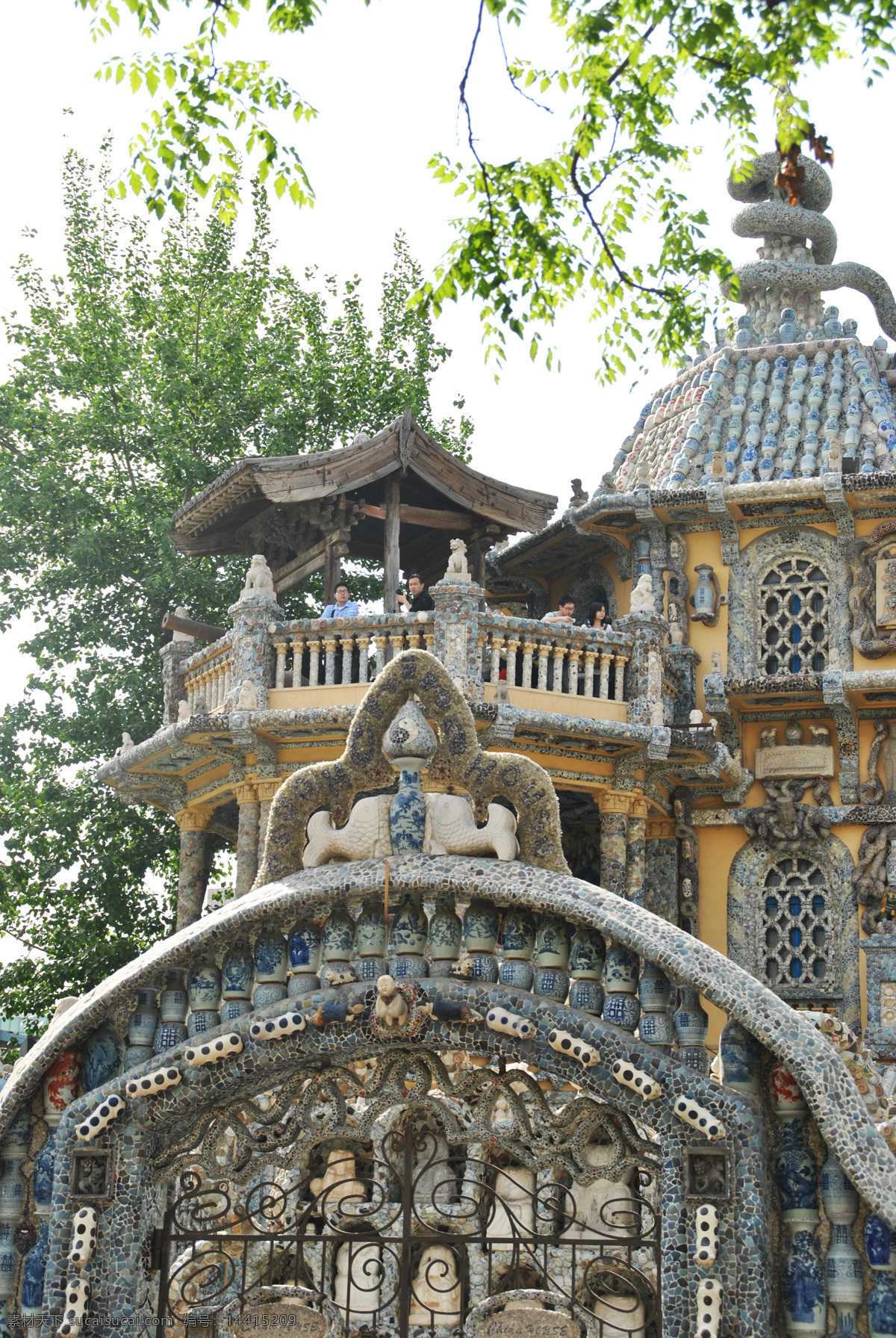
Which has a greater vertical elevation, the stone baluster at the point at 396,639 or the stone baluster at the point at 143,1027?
the stone baluster at the point at 396,639

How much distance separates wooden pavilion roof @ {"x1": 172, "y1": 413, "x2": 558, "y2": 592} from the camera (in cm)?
1586

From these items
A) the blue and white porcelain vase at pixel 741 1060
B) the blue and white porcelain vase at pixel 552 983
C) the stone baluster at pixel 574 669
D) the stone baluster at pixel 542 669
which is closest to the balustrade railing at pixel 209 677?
the stone baluster at pixel 542 669

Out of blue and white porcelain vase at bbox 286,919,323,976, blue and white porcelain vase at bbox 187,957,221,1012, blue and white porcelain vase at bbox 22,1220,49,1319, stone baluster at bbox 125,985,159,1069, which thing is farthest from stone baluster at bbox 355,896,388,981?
blue and white porcelain vase at bbox 22,1220,49,1319

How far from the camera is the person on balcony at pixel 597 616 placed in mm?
16891

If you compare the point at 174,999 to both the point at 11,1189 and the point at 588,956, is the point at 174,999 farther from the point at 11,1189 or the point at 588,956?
the point at 588,956

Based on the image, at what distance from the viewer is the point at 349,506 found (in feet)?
53.7

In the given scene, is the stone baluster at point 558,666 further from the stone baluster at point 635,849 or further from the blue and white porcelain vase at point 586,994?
the blue and white porcelain vase at point 586,994

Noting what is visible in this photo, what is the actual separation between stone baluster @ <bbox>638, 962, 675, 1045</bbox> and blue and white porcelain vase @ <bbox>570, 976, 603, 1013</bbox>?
0.47 ft

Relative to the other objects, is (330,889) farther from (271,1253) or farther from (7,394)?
(7,394)

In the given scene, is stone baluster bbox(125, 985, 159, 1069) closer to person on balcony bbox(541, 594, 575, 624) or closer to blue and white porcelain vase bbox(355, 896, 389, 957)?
blue and white porcelain vase bbox(355, 896, 389, 957)

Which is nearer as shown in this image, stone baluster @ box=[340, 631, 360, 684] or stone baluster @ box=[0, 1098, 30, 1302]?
stone baluster @ box=[0, 1098, 30, 1302]

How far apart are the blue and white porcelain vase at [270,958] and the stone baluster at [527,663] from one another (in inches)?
385

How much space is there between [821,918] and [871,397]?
229 inches

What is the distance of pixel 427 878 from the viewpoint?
521 cm
